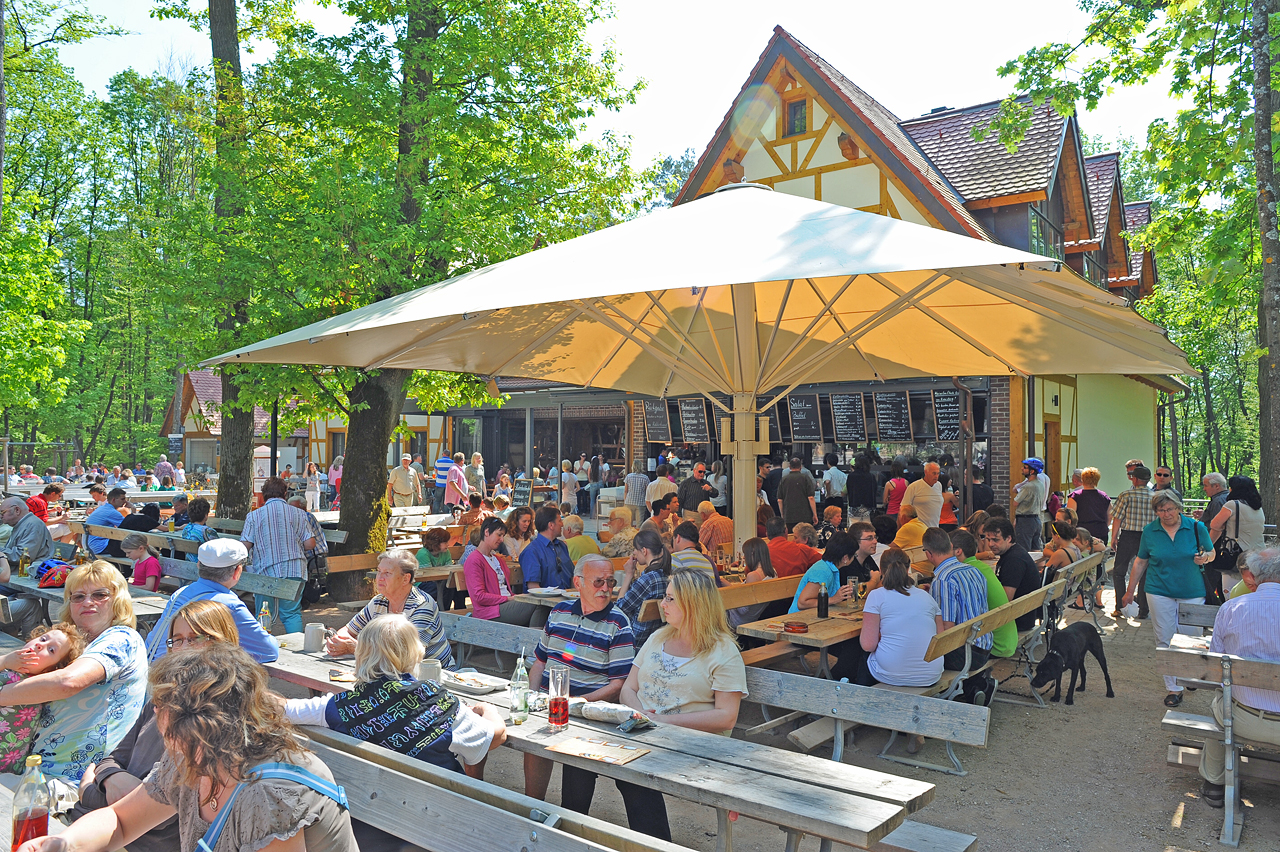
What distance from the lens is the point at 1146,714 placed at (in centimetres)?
589

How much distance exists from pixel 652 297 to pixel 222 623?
396cm

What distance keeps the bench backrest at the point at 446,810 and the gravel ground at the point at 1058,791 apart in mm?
1576

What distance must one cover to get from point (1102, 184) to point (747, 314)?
16.6 m

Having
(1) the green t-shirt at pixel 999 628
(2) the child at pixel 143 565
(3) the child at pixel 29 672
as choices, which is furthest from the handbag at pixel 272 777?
(2) the child at pixel 143 565

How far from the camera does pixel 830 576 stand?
6.19m

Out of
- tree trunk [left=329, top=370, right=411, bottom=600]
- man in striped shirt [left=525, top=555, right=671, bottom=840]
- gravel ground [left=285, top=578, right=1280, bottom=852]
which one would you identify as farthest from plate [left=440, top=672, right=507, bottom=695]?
tree trunk [left=329, top=370, right=411, bottom=600]

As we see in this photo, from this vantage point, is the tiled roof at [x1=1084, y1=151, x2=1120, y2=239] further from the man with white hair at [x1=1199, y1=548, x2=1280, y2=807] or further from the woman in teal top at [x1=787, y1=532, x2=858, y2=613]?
the man with white hair at [x1=1199, y1=548, x2=1280, y2=807]

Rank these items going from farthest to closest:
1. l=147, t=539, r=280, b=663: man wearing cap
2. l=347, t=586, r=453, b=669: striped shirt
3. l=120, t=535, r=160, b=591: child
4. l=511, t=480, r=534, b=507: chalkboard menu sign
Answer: l=511, t=480, r=534, b=507: chalkboard menu sign
l=120, t=535, r=160, b=591: child
l=347, t=586, r=453, b=669: striped shirt
l=147, t=539, r=280, b=663: man wearing cap

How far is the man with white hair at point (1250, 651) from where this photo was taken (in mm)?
4137

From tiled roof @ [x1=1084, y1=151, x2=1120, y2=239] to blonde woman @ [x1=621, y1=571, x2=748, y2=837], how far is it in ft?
59.2

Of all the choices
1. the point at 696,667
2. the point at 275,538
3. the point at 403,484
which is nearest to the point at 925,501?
the point at 275,538

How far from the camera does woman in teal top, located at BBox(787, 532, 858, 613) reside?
6.13 meters

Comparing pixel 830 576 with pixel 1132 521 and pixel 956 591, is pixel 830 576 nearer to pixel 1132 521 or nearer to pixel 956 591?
pixel 956 591

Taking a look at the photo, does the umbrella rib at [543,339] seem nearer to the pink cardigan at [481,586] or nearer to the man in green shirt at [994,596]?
the pink cardigan at [481,586]
